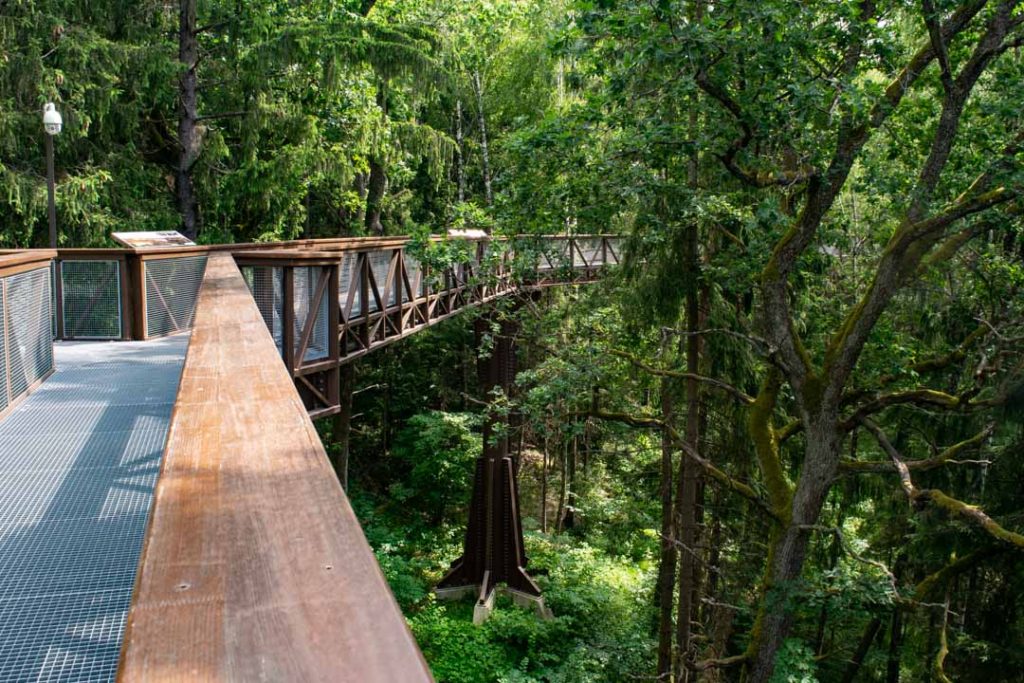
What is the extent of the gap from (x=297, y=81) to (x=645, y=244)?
9.19 meters

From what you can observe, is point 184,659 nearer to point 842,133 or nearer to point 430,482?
point 842,133

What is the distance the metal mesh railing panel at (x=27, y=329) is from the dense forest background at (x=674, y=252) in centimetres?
449

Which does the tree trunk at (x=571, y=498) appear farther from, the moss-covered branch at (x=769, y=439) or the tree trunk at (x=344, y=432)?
the moss-covered branch at (x=769, y=439)

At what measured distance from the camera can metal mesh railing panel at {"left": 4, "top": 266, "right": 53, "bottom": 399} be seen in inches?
228

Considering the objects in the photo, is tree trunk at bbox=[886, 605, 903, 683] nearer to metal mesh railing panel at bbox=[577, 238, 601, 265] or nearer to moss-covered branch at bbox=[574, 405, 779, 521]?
moss-covered branch at bbox=[574, 405, 779, 521]

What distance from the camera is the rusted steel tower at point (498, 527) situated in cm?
1529

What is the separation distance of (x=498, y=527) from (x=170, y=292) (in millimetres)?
7724

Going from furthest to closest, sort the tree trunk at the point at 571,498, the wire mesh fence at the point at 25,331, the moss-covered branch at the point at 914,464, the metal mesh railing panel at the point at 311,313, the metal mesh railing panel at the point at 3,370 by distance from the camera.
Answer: the tree trunk at the point at 571,498, the moss-covered branch at the point at 914,464, the metal mesh railing panel at the point at 311,313, the wire mesh fence at the point at 25,331, the metal mesh railing panel at the point at 3,370

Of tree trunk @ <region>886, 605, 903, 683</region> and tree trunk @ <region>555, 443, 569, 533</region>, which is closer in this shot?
tree trunk @ <region>886, 605, 903, 683</region>

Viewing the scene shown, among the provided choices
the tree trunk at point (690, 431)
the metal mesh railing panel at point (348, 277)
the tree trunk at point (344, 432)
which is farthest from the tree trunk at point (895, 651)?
the metal mesh railing panel at point (348, 277)

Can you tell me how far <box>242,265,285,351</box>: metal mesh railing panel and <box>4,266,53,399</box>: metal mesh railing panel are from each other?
5.48ft

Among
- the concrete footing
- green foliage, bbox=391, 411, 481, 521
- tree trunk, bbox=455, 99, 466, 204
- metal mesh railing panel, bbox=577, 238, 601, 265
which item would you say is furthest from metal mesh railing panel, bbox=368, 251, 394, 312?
tree trunk, bbox=455, 99, 466, 204

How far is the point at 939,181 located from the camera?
870 cm

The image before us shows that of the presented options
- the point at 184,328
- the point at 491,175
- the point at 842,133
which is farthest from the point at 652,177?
the point at 491,175
